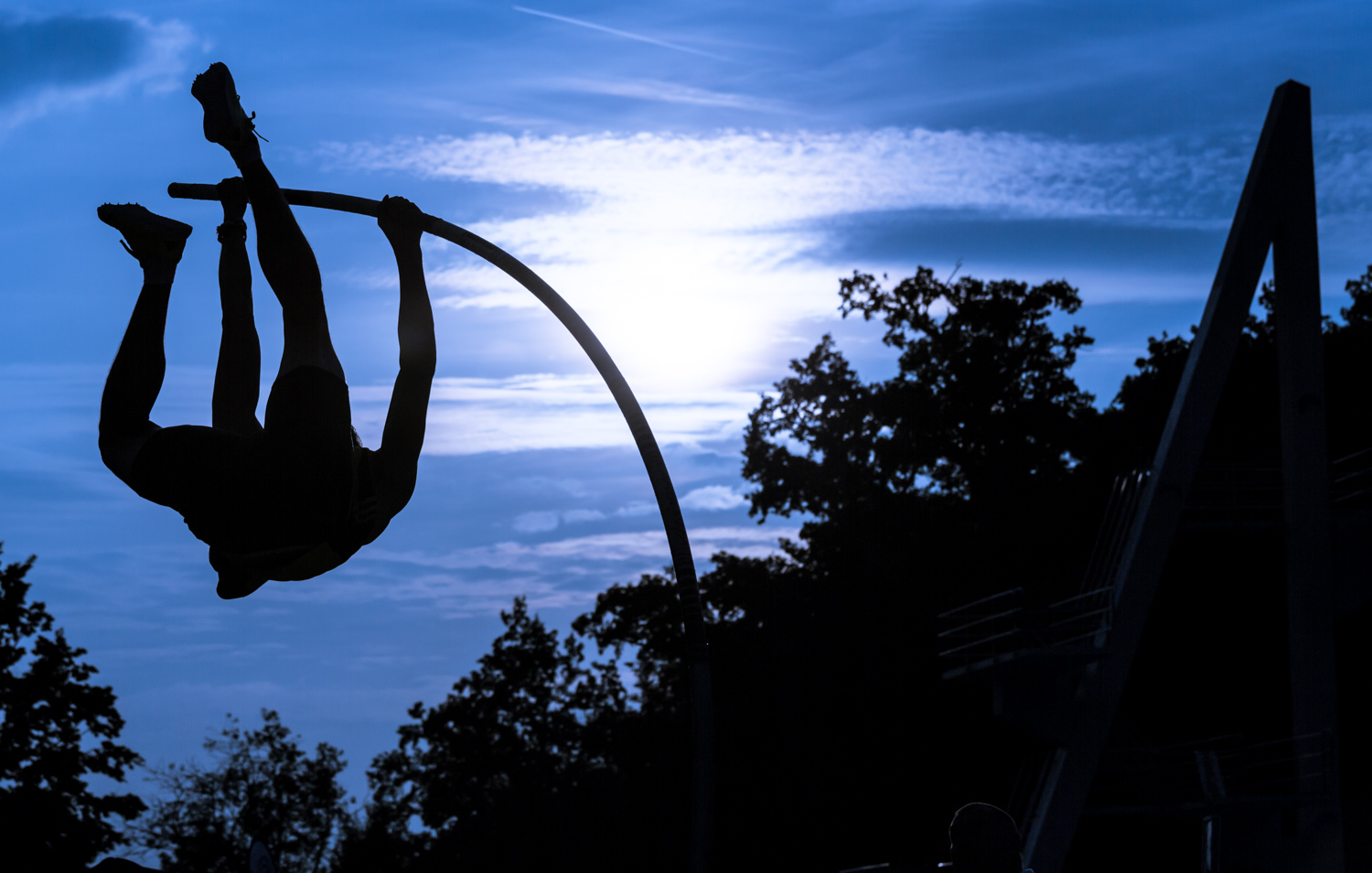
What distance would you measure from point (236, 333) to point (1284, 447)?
15157 mm

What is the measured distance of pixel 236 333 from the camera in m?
6.55

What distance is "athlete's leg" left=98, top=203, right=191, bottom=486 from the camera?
5781mm

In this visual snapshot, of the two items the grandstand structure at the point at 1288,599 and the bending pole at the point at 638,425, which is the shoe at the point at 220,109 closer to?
the bending pole at the point at 638,425

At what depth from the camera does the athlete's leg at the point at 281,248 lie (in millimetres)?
5766

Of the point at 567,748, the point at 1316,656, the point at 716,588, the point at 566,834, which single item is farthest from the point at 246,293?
the point at 567,748

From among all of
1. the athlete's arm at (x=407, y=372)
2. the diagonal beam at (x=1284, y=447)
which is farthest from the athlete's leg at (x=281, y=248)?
the diagonal beam at (x=1284, y=447)

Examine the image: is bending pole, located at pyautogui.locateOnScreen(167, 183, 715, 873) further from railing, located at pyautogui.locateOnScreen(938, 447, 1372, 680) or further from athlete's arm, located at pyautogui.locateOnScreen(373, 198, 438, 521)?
railing, located at pyautogui.locateOnScreen(938, 447, 1372, 680)

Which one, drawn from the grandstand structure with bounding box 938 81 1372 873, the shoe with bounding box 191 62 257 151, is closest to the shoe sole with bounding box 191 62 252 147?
the shoe with bounding box 191 62 257 151

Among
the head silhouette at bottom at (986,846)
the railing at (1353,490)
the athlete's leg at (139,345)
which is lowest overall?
the head silhouette at bottom at (986,846)

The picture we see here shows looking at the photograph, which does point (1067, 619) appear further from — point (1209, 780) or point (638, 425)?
point (638, 425)

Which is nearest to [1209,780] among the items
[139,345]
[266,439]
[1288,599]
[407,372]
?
[1288,599]

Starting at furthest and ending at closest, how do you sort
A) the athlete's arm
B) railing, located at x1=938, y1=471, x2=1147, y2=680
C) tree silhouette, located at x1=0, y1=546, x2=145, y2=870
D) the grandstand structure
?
tree silhouette, located at x1=0, y1=546, x2=145, y2=870
railing, located at x1=938, y1=471, x2=1147, y2=680
the grandstand structure
the athlete's arm

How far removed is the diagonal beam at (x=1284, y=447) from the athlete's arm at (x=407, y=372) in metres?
13.1

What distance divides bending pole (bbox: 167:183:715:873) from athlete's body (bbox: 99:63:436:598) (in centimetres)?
83
